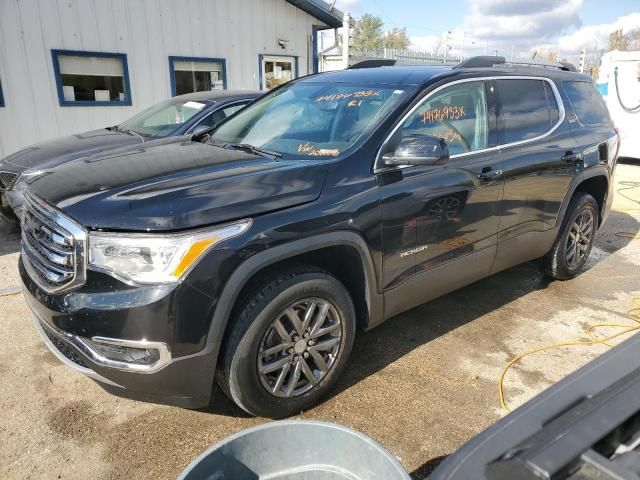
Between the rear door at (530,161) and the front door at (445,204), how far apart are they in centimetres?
15

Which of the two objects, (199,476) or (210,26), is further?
(210,26)

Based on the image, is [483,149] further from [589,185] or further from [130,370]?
[130,370]

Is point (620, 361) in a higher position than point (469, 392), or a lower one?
higher

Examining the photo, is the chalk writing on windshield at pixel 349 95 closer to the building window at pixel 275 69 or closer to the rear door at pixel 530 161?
the rear door at pixel 530 161

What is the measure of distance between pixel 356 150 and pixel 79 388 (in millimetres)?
2192

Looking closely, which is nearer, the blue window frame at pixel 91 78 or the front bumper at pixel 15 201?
the front bumper at pixel 15 201

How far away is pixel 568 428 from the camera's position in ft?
4.01

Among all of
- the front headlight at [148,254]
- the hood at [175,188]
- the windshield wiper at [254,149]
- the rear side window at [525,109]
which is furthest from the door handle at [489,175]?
the front headlight at [148,254]

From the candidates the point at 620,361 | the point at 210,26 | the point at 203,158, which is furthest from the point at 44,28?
the point at 620,361

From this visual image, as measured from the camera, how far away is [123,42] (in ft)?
30.8

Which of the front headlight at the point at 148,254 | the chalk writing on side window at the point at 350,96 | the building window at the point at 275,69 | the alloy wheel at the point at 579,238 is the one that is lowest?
the alloy wheel at the point at 579,238

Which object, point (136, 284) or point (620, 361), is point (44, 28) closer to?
point (136, 284)

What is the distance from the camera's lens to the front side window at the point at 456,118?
312 centimetres

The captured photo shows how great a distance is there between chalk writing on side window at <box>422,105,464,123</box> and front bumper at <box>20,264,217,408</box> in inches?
76.0
